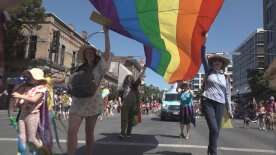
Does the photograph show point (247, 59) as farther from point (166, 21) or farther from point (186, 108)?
point (166, 21)

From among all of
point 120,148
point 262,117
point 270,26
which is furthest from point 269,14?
point 120,148

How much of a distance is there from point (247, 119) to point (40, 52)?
111ft

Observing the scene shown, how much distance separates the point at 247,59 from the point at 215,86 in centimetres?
12174

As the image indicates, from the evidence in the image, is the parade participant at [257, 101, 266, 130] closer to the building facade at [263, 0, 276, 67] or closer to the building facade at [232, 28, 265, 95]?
the building facade at [263, 0, 276, 67]

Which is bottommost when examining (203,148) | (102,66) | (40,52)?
(203,148)

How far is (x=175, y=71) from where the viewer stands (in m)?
9.62

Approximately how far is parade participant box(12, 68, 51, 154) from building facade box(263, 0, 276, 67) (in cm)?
7781

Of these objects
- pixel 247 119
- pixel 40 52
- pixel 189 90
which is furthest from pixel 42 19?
pixel 189 90

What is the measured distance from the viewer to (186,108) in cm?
1290

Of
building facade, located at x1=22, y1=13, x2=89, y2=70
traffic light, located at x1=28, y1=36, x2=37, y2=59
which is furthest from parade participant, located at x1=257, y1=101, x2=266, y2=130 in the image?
traffic light, located at x1=28, y1=36, x2=37, y2=59

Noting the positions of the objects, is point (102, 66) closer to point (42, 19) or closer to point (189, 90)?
point (189, 90)

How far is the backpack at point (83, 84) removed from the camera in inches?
253

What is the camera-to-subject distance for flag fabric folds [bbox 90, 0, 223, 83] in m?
6.64

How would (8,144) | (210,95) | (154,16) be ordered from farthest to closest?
1. (8,144)
2. (210,95)
3. (154,16)
